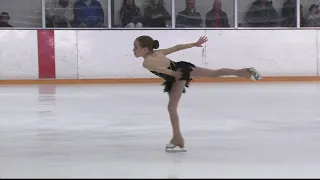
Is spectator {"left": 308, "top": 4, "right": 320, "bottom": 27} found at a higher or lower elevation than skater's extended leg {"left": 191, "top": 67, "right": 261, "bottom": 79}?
higher

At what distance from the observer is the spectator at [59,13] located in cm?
1459

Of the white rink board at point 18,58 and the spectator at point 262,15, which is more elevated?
the spectator at point 262,15

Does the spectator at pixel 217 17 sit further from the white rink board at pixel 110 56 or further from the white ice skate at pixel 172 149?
the white ice skate at pixel 172 149

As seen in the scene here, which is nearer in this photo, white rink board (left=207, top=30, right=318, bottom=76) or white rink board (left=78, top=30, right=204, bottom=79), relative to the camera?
white rink board (left=78, top=30, right=204, bottom=79)

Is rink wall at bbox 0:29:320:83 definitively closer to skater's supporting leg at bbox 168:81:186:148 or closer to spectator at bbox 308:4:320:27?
spectator at bbox 308:4:320:27

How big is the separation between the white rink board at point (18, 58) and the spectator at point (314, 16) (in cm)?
651

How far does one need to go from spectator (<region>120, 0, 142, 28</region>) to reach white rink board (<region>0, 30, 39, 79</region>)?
84.3 inches

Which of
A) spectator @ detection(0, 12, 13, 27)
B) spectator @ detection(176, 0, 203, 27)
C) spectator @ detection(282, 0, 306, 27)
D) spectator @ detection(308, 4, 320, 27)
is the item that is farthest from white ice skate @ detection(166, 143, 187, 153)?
spectator @ detection(308, 4, 320, 27)

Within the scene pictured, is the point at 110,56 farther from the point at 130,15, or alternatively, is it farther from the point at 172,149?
the point at 172,149

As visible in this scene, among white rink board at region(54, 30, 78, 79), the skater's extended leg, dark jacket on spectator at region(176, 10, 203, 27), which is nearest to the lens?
the skater's extended leg

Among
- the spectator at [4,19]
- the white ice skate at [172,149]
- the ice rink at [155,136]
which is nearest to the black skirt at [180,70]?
the white ice skate at [172,149]

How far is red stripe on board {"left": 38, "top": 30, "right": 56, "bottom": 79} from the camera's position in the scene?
556 inches

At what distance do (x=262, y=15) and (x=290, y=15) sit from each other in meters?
0.67

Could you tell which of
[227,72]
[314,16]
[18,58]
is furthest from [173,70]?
[314,16]
